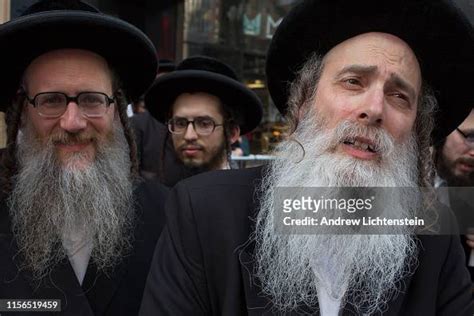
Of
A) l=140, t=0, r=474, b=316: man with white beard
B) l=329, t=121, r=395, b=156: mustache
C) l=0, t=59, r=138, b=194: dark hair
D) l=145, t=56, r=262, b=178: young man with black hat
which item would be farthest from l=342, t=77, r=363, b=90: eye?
l=145, t=56, r=262, b=178: young man with black hat

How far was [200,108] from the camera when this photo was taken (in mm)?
3576

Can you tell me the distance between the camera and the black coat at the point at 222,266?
59.2 inches

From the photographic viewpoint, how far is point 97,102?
2041 millimetres

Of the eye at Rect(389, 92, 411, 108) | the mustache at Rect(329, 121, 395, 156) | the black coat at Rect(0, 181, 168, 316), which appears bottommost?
the black coat at Rect(0, 181, 168, 316)

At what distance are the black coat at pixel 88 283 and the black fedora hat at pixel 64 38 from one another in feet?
1.67

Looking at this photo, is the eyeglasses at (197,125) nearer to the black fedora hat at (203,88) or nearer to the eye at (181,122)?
the eye at (181,122)

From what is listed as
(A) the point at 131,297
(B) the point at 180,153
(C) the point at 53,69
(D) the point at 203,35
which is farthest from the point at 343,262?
(D) the point at 203,35

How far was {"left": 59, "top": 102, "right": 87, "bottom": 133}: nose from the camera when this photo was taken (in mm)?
1931

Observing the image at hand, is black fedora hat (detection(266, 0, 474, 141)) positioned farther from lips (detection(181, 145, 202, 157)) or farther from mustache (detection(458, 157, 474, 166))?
lips (detection(181, 145, 202, 157))

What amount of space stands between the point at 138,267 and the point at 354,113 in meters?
0.88

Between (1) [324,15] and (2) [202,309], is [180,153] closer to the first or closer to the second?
(1) [324,15]

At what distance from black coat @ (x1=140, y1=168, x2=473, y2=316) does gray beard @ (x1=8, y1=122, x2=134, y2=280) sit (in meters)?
0.43

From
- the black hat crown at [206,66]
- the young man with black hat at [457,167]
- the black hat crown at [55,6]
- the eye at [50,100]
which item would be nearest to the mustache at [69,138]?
the eye at [50,100]

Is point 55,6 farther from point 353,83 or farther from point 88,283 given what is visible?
point 353,83
